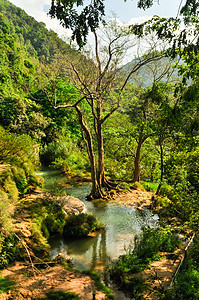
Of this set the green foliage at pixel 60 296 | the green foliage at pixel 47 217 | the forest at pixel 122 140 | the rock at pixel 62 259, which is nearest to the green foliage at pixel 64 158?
the forest at pixel 122 140

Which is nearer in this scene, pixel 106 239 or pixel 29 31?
pixel 106 239

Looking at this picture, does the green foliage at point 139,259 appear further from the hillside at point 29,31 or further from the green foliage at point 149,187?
the hillside at point 29,31

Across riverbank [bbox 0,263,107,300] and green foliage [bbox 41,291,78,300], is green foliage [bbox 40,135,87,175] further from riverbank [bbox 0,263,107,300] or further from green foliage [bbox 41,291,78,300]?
green foliage [bbox 41,291,78,300]

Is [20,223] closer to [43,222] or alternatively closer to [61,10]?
[43,222]

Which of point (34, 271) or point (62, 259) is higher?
point (34, 271)

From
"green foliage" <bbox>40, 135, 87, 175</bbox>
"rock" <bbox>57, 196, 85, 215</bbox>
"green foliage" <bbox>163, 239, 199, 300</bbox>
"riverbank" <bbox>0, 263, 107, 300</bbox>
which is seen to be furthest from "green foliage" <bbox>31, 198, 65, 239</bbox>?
"green foliage" <bbox>40, 135, 87, 175</bbox>

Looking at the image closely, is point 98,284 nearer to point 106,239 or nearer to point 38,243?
point 38,243

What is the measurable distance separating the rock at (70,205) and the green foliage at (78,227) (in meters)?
0.89

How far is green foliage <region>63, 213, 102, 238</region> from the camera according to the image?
22.4 feet

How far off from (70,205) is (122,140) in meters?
6.71

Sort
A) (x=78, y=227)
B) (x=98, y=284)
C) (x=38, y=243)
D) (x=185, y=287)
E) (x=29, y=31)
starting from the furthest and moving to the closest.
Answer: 1. (x=29, y=31)
2. (x=78, y=227)
3. (x=38, y=243)
4. (x=98, y=284)
5. (x=185, y=287)

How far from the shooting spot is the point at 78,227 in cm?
688

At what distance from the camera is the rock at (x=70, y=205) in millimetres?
8023

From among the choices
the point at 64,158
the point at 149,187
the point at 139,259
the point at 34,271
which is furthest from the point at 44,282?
the point at 64,158
